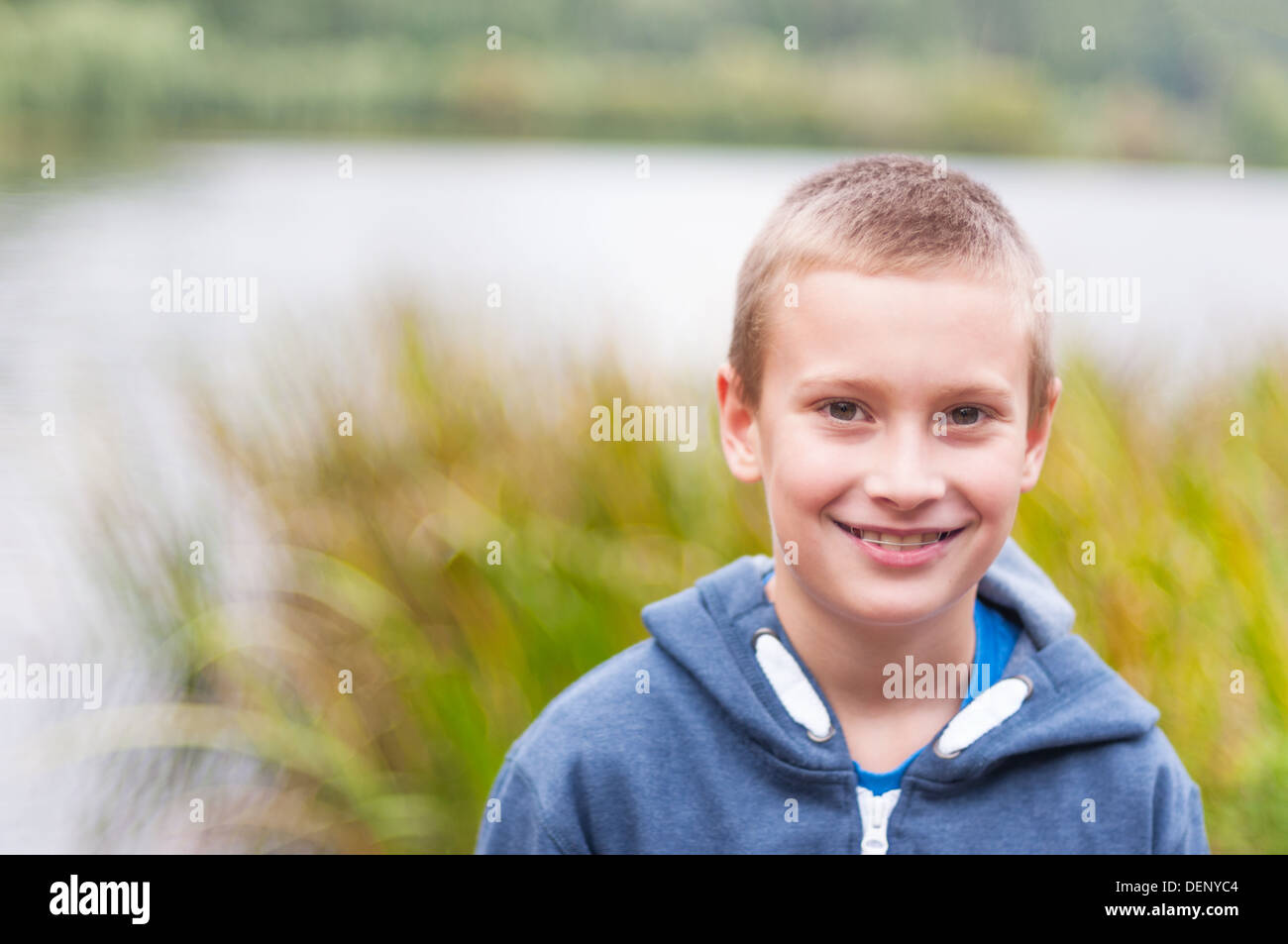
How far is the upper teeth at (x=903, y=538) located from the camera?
1.27 meters

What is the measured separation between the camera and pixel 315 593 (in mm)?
2477

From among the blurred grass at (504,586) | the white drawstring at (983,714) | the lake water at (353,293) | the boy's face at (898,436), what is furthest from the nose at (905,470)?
the blurred grass at (504,586)

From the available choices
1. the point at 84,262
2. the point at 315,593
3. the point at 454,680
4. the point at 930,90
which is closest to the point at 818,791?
the point at 454,680

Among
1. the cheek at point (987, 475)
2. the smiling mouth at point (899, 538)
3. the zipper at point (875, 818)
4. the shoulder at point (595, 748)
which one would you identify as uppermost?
the cheek at point (987, 475)

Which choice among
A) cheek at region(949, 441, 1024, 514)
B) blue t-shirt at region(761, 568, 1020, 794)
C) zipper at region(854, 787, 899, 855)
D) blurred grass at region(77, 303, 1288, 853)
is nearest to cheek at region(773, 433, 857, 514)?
cheek at region(949, 441, 1024, 514)

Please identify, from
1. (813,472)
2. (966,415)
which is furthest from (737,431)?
(966,415)

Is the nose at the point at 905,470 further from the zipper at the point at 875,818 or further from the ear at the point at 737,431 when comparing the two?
the zipper at the point at 875,818

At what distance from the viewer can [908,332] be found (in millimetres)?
1239

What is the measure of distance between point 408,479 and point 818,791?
5.03ft

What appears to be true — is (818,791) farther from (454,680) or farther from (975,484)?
(454,680)

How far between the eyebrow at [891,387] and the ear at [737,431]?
155mm

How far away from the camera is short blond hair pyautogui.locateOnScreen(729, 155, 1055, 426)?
1.28 m

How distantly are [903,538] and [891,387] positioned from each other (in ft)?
0.56

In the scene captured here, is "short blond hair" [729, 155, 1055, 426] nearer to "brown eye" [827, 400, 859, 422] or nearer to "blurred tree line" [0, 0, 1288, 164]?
"brown eye" [827, 400, 859, 422]
